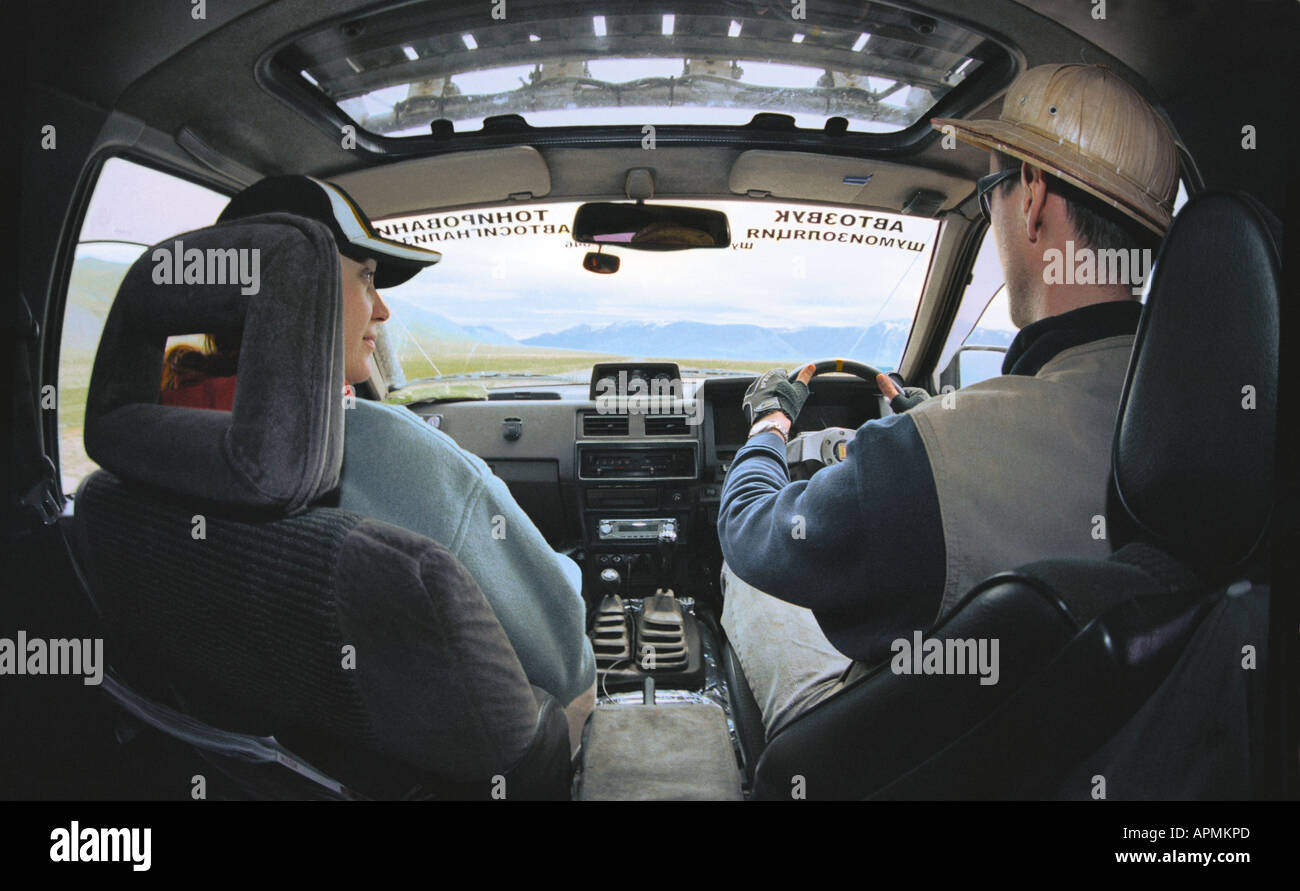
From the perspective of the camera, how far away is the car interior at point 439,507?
2.79 ft

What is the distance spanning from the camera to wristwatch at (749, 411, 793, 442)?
1.54 metres

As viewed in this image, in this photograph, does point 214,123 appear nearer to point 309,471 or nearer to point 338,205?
point 338,205

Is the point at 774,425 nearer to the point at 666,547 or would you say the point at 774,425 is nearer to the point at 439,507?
the point at 439,507

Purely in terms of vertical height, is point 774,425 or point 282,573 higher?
point 774,425

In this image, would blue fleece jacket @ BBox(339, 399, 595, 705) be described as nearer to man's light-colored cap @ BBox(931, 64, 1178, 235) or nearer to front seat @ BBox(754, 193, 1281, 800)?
front seat @ BBox(754, 193, 1281, 800)

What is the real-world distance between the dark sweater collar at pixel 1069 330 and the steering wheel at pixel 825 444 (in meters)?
1.23

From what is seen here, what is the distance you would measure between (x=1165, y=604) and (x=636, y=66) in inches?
A: 78.4

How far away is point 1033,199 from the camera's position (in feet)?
3.90

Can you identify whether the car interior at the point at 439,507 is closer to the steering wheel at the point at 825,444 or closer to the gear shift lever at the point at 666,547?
the steering wheel at the point at 825,444

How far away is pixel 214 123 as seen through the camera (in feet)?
6.32

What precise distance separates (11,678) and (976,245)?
333cm

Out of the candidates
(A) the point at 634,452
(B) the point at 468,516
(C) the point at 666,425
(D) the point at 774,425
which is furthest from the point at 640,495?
(B) the point at 468,516

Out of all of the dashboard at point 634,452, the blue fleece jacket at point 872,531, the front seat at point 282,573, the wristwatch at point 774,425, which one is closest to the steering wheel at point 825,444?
the dashboard at point 634,452

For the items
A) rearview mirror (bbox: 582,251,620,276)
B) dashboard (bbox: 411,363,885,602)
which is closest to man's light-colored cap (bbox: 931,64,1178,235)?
dashboard (bbox: 411,363,885,602)
